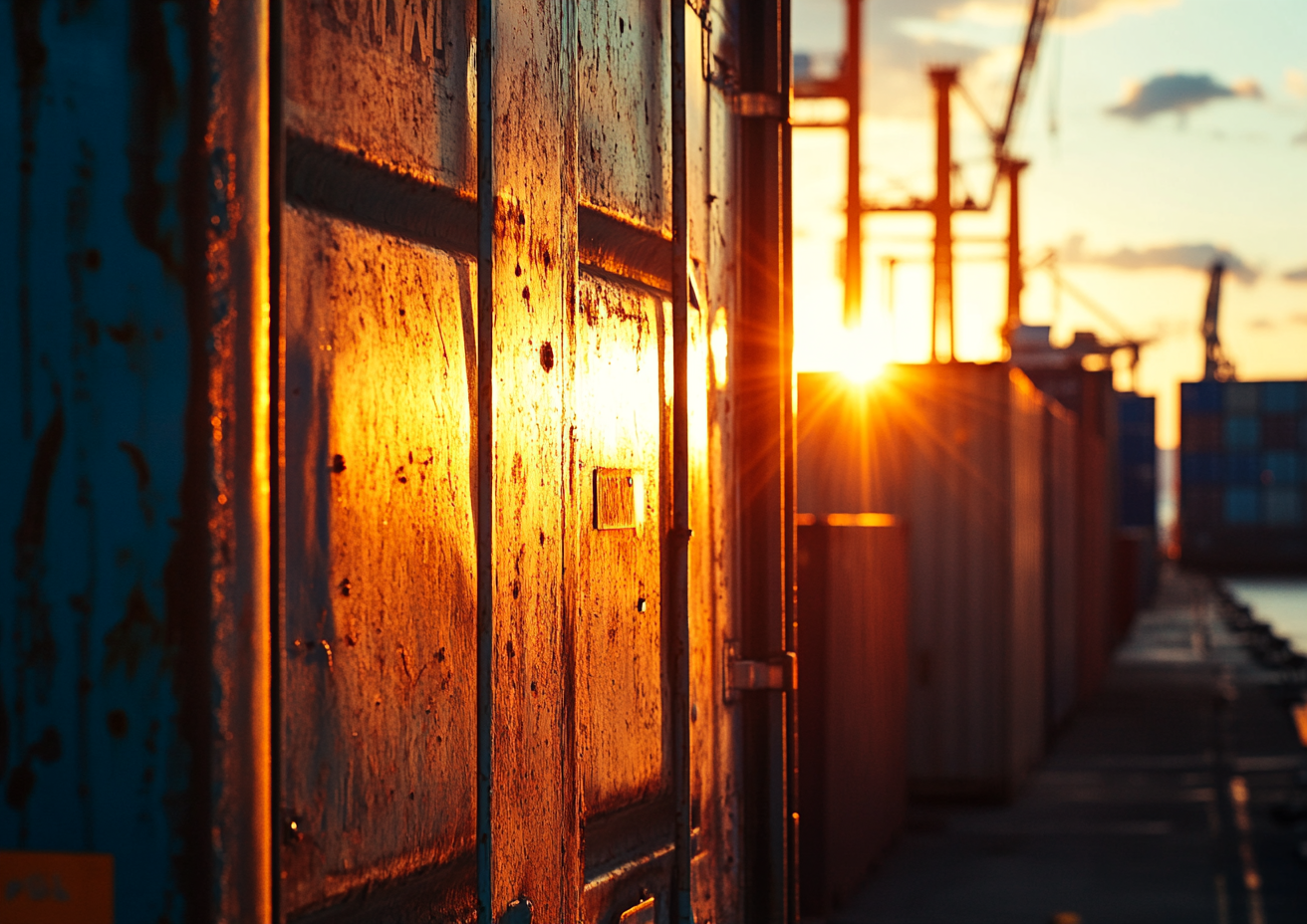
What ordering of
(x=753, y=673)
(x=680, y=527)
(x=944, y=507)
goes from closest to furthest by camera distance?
(x=680, y=527)
(x=753, y=673)
(x=944, y=507)

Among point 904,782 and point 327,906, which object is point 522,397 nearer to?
point 327,906

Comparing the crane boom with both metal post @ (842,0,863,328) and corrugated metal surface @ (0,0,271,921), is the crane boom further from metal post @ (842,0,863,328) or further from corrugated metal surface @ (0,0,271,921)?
corrugated metal surface @ (0,0,271,921)

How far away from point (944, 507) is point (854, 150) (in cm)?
2071

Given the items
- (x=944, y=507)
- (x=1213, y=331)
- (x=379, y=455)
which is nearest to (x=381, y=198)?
(x=379, y=455)

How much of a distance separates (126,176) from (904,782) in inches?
408

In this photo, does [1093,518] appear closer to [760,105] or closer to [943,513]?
[943,513]

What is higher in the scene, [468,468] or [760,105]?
[760,105]

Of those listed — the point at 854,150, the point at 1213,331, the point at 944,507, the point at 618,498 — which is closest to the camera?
the point at 618,498

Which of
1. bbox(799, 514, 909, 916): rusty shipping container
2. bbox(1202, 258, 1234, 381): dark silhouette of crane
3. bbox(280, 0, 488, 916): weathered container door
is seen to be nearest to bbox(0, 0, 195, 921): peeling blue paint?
bbox(280, 0, 488, 916): weathered container door

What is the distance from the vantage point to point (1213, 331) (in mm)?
94938

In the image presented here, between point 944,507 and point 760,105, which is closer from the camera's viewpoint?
point 760,105

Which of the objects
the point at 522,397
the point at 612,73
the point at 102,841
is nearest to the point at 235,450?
the point at 102,841

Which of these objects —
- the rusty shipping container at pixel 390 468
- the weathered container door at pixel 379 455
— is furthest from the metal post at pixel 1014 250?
the weathered container door at pixel 379 455

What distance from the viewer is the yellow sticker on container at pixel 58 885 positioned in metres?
1.41
